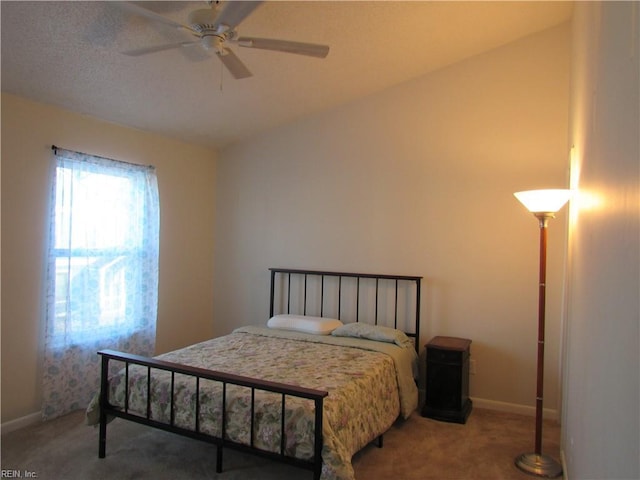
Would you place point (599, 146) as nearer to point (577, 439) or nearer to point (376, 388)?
point (577, 439)

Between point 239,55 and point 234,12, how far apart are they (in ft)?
4.35

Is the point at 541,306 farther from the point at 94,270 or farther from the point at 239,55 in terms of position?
the point at 94,270

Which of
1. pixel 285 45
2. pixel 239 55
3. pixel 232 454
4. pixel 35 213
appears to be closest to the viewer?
pixel 285 45

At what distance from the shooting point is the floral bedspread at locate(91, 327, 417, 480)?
91.4 inches

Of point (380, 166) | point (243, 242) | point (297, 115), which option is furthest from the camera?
point (243, 242)

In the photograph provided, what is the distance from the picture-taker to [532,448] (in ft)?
10.2

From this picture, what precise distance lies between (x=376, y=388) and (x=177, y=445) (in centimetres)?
142

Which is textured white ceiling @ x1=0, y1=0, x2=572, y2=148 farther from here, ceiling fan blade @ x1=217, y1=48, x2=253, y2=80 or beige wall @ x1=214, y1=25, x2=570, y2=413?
ceiling fan blade @ x1=217, y1=48, x2=253, y2=80

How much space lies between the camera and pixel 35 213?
3387 millimetres

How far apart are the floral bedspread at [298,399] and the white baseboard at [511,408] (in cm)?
75

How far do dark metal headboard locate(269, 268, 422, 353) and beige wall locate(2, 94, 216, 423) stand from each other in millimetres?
1119

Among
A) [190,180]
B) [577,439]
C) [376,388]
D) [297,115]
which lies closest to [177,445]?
[376,388]

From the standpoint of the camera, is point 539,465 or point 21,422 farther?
point 21,422

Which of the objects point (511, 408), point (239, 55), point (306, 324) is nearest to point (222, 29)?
point (239, 55)
